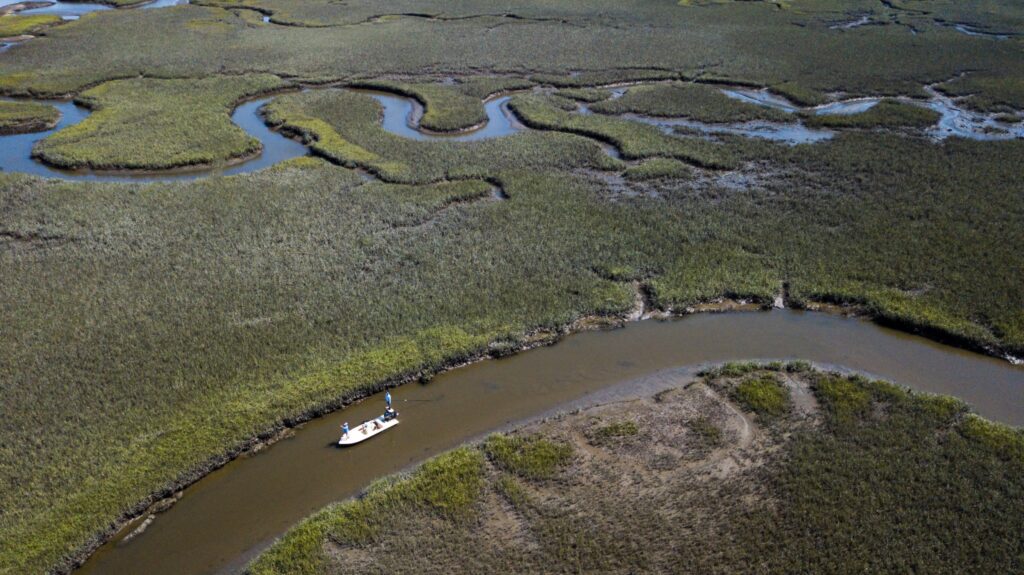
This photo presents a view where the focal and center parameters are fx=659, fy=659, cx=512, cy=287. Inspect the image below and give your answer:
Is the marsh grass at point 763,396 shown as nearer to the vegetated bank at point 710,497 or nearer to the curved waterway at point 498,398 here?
the vegetated bank at point 710,497

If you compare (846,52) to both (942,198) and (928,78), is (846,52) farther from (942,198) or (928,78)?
(942,198)

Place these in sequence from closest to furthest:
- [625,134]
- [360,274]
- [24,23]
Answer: [360,274], [625,134], [24,23]

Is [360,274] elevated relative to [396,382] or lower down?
elevated

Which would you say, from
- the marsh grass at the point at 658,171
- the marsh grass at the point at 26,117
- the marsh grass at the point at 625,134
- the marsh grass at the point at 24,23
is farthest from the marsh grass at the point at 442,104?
the marsh grass at the point at 24,23

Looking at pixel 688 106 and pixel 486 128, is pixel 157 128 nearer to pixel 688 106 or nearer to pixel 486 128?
pixel 486 128

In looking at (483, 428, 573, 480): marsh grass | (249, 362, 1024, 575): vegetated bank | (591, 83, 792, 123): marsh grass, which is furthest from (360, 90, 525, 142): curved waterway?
(249, 362, 1024, 575): vegetated bank

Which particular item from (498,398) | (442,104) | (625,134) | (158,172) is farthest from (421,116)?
(498,398)
